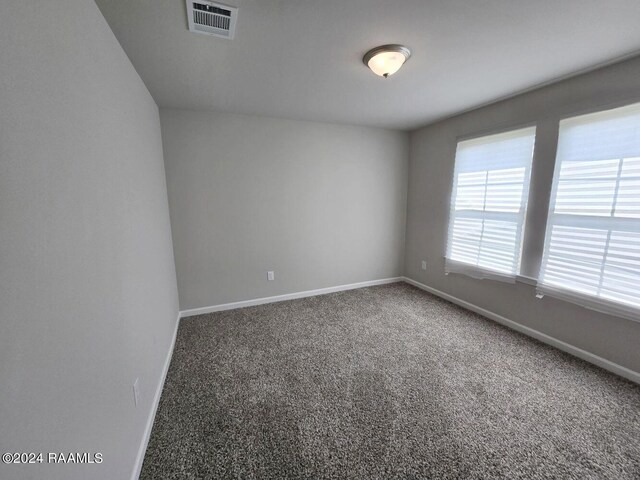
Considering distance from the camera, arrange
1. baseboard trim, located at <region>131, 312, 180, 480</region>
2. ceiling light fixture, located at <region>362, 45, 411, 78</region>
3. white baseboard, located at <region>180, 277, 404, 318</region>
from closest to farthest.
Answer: baseboard trim, located at <region>131, 312, 180, 480</region>
ceiling light fixture, located at <region>362, 45, 411, 78</region>
white baseboard, located at <region>180, 277, 404, 318</region>

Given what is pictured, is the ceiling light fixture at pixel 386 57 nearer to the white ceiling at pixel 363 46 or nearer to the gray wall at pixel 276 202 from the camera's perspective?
the white ceiling at pixel 363 46

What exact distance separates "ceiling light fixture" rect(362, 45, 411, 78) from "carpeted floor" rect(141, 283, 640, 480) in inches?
93.5

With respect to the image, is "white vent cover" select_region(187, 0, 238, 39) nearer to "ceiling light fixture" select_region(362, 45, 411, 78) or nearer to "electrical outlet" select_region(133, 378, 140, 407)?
"ceiling light fixture" select_region(362, 45, 411, 78)

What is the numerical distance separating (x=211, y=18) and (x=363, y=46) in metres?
0.97

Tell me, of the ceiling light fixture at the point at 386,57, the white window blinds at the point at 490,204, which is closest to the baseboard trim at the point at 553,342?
the white window blinds at the point at 490,204

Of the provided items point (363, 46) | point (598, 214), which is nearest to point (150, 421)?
point (363, 46)

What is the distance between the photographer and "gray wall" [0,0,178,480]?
67cm

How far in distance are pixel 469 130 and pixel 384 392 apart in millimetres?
3098

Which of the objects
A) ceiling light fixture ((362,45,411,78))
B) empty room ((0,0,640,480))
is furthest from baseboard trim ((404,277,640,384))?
ceiling light fixture ((362,45,411,78))

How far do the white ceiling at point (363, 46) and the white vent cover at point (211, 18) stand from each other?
0.04 metres

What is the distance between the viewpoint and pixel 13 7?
29.4 inches

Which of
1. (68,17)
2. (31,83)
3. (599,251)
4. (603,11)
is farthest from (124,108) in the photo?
(599,251)

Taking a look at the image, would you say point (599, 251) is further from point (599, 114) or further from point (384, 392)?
point (384, 392)

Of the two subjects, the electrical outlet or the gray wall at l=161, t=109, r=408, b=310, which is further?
the gray wall at l=161, t=109, r=408, b=310
